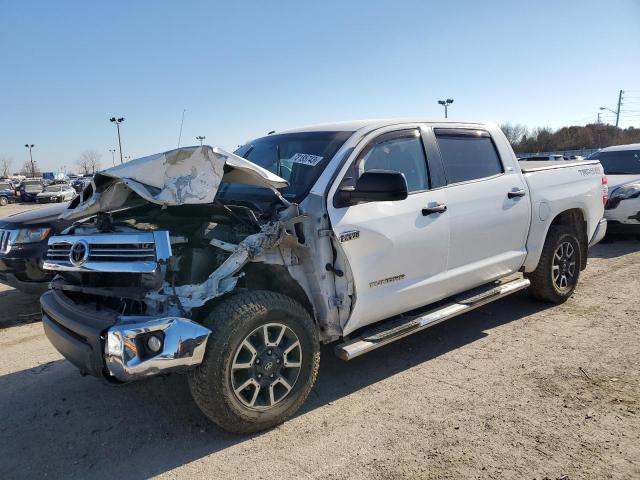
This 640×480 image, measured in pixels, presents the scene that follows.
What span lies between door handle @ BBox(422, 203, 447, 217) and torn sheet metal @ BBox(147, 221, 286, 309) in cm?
127

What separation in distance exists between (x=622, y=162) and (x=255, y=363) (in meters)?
9.96

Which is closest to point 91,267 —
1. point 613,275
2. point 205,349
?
point 205,349

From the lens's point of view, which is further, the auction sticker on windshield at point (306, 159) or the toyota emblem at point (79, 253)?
the auction sticker on windshield at point (306, 159)

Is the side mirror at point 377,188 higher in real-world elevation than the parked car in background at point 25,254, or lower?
higher

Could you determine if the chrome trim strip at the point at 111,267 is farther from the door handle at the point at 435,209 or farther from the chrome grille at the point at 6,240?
the chrome grille at the point at 6,240

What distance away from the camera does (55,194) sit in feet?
111

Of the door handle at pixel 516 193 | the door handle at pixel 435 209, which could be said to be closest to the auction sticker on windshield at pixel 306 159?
the door handle at pixel 435 209

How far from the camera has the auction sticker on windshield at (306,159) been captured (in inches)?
147

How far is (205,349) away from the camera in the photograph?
9.27 feet

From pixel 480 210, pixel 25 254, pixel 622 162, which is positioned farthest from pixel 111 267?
pixel 622 162

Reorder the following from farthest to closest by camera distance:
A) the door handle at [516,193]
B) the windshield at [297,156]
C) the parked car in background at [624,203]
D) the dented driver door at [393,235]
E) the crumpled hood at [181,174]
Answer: the parked car in background at [624,203] → the door handle at [516,193] → the windshield at [297,156] → the dented driver door at [393,235] → the crumpled hood at [181,174]

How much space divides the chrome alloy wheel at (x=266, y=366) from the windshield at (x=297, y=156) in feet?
3.27

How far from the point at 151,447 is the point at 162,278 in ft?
3.51

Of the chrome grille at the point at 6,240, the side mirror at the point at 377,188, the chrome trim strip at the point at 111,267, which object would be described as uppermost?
the side mirror at the point at 377,188
